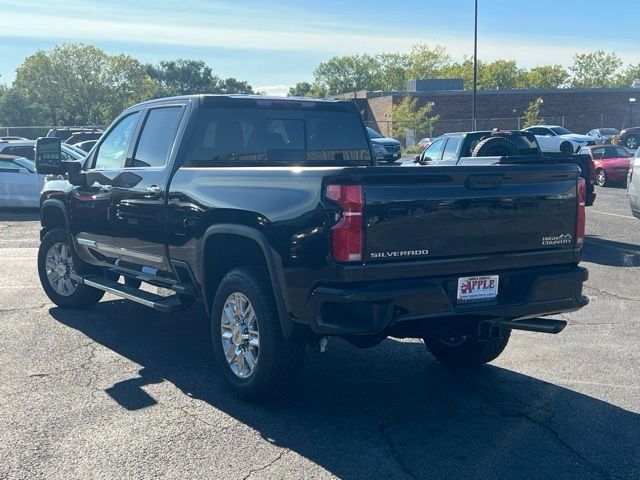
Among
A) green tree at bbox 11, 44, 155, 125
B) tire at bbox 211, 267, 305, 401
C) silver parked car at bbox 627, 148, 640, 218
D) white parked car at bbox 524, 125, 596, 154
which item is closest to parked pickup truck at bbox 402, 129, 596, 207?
silver parked car at bbox 627, 148, 640, 218

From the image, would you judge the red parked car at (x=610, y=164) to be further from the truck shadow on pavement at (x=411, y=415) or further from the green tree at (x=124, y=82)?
the green tree at (x=124, y=82)

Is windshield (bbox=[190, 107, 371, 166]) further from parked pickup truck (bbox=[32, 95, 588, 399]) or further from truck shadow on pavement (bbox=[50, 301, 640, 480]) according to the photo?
truck shadow on pavement (bbox=[50, 301, 640, 480])

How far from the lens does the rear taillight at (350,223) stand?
15.3 ft

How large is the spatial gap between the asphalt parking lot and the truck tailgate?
1.11 meters

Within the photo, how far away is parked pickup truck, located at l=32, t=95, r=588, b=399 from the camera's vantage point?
474 cm

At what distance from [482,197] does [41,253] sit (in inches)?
215

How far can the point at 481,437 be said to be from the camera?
4.89 metres

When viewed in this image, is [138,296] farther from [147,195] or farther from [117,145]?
[117,145]

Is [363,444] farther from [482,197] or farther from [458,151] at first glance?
[458,151]

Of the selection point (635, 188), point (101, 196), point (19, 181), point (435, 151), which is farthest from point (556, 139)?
point (101, 196)

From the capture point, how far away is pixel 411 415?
17.4ft

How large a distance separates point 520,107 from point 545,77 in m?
59.6

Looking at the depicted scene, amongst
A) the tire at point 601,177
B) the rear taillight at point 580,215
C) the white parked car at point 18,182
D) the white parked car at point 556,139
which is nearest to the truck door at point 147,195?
the rear taillight at point 580,215

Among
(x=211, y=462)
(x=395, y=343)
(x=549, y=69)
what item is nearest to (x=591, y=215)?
(x=395, y=343)
